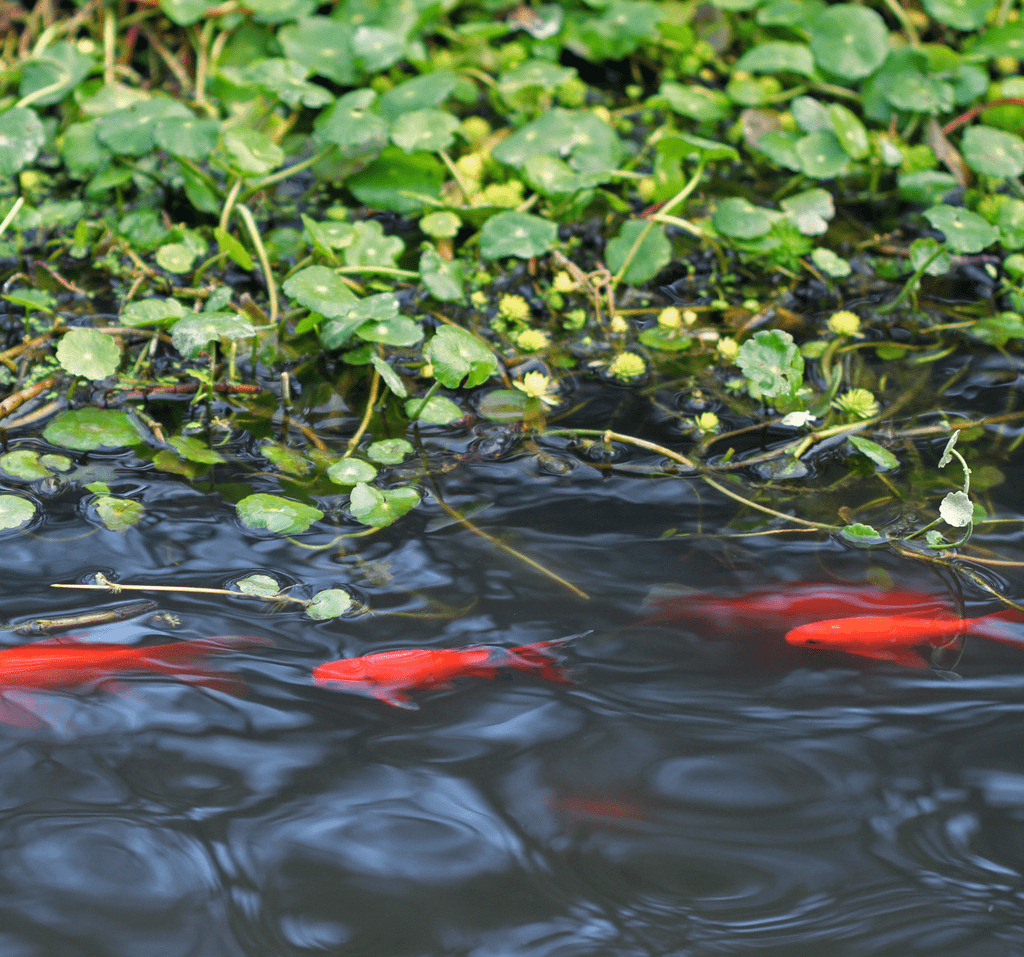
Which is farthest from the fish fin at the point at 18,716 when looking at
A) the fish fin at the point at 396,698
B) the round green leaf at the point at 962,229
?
the round green leaf at the point at 962,229

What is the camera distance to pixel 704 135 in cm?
285

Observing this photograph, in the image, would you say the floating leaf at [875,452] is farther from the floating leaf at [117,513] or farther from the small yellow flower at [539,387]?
the floating leaf at [117,513]

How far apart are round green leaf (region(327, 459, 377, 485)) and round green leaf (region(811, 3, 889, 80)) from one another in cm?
190

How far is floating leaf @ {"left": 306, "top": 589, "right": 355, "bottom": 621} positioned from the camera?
153cm

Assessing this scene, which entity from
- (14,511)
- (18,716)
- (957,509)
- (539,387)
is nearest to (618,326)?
(539,387)

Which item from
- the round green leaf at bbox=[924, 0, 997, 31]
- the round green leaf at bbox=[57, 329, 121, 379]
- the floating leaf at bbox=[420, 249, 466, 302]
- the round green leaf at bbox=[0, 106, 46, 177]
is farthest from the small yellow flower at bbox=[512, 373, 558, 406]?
the round green leaf at bbox=[924, 0, 997, 31]

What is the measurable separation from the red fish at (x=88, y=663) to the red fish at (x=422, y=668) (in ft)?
0.56

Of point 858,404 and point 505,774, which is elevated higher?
point 858,404

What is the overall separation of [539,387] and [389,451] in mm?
342

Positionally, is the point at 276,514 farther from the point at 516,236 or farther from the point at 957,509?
the point at 957,509

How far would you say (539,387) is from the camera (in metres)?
1.92

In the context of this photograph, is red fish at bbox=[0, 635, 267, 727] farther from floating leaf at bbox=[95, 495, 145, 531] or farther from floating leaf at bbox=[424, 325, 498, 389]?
floating leaf at bbox=[424, 325, 498, 389]

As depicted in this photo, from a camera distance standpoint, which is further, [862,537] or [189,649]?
[862,537]

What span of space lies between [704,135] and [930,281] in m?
0.86
